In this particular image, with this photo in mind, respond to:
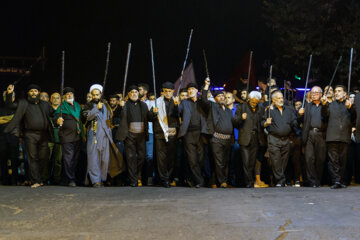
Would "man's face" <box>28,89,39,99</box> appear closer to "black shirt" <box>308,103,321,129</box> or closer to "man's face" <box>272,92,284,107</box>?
"man's face" <box>272,92,284,107</box>

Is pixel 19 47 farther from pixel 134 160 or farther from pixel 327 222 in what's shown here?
pixel 327 222

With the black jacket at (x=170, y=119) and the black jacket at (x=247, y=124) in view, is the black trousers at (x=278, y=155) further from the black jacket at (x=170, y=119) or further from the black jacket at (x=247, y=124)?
the black jacket at (x=170, y=119)

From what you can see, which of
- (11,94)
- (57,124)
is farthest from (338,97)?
(11,94)

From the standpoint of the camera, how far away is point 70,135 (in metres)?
8.90

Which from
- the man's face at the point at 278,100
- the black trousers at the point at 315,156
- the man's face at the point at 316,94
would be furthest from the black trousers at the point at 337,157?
the man's face at the point at 278,100

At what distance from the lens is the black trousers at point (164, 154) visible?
8.65 meters

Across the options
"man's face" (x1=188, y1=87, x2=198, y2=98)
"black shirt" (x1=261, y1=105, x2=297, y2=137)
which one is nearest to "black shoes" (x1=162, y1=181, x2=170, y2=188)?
"man's face" (x1=188, y1=87, x2=198, y2=98)

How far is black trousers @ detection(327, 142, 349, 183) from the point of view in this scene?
8.32m

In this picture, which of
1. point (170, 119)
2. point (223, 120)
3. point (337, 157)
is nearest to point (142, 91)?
point (170, 119)

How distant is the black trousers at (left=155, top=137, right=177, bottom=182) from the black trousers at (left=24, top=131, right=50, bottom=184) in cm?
222

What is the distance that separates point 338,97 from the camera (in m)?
8.58

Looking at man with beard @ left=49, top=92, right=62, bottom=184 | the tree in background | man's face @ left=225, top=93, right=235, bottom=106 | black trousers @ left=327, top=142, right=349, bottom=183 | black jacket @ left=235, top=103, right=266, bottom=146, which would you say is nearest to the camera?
black trousers @ left=327, top=142, right=349, bottom=183

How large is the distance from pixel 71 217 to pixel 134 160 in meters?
3.27

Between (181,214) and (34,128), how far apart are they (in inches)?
170
